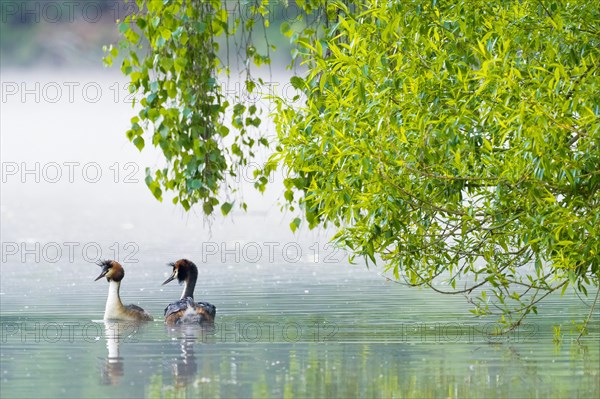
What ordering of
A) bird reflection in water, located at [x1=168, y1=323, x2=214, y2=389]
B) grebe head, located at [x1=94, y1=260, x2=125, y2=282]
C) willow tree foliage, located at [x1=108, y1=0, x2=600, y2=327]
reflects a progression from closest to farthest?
willow tree foliage, located at [x1=108, y1=0, x2=600, y2=327]
bird reflection in water, located at [x1=168, y1=323, x2=214, y2=389]
grebe head, located at [x1=94, y1=260, x2=125, y2=282]

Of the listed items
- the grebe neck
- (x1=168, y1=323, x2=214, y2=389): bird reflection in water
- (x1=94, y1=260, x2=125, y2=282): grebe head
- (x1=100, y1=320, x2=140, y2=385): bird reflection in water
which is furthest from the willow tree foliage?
(x1=94, y1=260, x2=125, y2=282): grebe head

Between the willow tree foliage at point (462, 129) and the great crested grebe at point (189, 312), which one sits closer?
the willow tree foliage at point (462, 129)

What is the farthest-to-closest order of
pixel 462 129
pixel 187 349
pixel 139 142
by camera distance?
pixel 139 142 < pixel 187 349 < pixel 462 129

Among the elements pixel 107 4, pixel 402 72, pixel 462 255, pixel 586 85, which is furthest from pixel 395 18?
pixel 107 4

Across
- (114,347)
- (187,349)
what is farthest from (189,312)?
(187,349)

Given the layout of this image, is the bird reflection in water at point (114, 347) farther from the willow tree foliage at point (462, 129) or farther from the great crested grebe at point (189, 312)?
the willow tree foliage at point (462, 129)

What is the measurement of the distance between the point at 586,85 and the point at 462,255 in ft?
6.46

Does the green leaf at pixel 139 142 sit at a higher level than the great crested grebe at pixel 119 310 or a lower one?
higher

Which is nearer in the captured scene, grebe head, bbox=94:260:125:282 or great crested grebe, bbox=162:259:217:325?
great crested grebe, bbox=162:259:217:325

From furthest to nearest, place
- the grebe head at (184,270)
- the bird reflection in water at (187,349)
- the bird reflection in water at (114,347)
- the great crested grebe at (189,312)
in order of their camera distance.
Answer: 1. the grebe head at (184,270)
2. the great crested grebe at (189,312)
3. the bird reflection in water at (114,347)
4. the bird reflection in water at (187,349)

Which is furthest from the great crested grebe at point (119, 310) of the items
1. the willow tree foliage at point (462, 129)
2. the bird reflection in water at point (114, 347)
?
the willow tree foliage at point (462, 129)

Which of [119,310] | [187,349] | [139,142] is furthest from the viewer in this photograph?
[119,310]

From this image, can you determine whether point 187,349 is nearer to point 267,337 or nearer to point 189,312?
point 267,337

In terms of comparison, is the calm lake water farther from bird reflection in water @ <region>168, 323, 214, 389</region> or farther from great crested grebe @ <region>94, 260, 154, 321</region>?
great crested grebe @ <region>94, 260, 154, 321</region>
